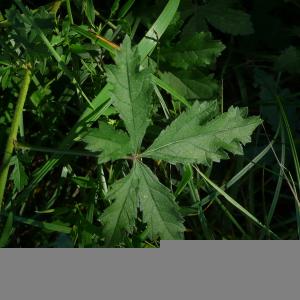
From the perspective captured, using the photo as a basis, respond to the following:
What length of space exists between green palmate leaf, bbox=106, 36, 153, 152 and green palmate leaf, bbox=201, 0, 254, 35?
67 centimetres

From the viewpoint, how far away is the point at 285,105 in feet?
7.22

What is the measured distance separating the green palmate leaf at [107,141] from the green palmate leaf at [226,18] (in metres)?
0.77

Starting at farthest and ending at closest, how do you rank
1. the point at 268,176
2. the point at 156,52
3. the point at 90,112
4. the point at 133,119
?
the point at 268,176 → the point at 156,52 → the point at 90,112 → the point at 133,119

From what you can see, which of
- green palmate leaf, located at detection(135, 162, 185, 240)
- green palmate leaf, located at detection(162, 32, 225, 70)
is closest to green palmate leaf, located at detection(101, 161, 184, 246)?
green palmate leaf, located at detection(135, 162, 185, 240)

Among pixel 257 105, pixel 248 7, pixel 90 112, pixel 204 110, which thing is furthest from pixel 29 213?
pixel 248 7

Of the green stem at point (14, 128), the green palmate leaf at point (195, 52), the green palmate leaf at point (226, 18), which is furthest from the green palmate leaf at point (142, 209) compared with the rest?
the green palmate leaf at point (226, 18)

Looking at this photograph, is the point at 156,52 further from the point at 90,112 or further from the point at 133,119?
the point at 133,119

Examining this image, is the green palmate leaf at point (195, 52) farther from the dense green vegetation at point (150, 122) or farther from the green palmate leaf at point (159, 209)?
the green palmate leaf at point (159, 209)

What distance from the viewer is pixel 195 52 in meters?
2.02

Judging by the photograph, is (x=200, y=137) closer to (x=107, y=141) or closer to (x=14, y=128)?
(x=107, y=141)

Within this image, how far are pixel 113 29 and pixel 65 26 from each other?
221mm

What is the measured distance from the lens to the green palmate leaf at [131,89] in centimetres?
159

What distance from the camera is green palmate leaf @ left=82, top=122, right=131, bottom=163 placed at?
63.9 inches

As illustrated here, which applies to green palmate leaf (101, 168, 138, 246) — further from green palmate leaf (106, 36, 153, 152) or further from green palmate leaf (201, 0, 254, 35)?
green palmate leaf (201, 0, 254, 35)
